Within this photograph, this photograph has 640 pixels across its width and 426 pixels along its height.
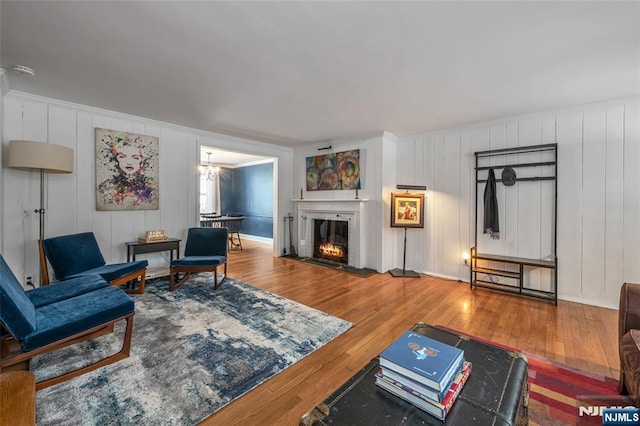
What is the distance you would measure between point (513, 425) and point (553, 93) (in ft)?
11.4

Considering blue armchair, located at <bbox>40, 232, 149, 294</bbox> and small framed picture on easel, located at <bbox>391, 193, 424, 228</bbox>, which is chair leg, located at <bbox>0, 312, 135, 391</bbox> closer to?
blue armchair, located at <bbox>40, 232, 149, 294</bbox>

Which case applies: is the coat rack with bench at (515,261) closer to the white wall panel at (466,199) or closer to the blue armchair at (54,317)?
the white wall panel at (466,199)

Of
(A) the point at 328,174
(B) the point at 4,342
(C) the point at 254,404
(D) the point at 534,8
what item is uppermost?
(D) the point at 534,8

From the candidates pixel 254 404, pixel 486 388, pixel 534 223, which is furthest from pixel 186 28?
pixel 534 223

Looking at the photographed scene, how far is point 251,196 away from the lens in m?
8.39

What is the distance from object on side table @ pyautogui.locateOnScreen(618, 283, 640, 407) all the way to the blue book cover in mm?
1124

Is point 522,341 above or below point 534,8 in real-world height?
below

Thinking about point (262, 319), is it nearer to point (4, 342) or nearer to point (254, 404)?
point (254, 404)

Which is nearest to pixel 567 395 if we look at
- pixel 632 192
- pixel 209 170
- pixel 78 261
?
pixel 632 192

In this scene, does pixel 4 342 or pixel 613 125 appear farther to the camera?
pixel 613 125

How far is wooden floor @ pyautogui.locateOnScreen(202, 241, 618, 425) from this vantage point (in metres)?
1.74

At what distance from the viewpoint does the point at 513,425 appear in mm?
968

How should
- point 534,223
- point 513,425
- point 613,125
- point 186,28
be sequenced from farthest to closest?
point 534,223
point 613,125
point 186,28
point 513,425

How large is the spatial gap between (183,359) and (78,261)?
2150 millimetres
